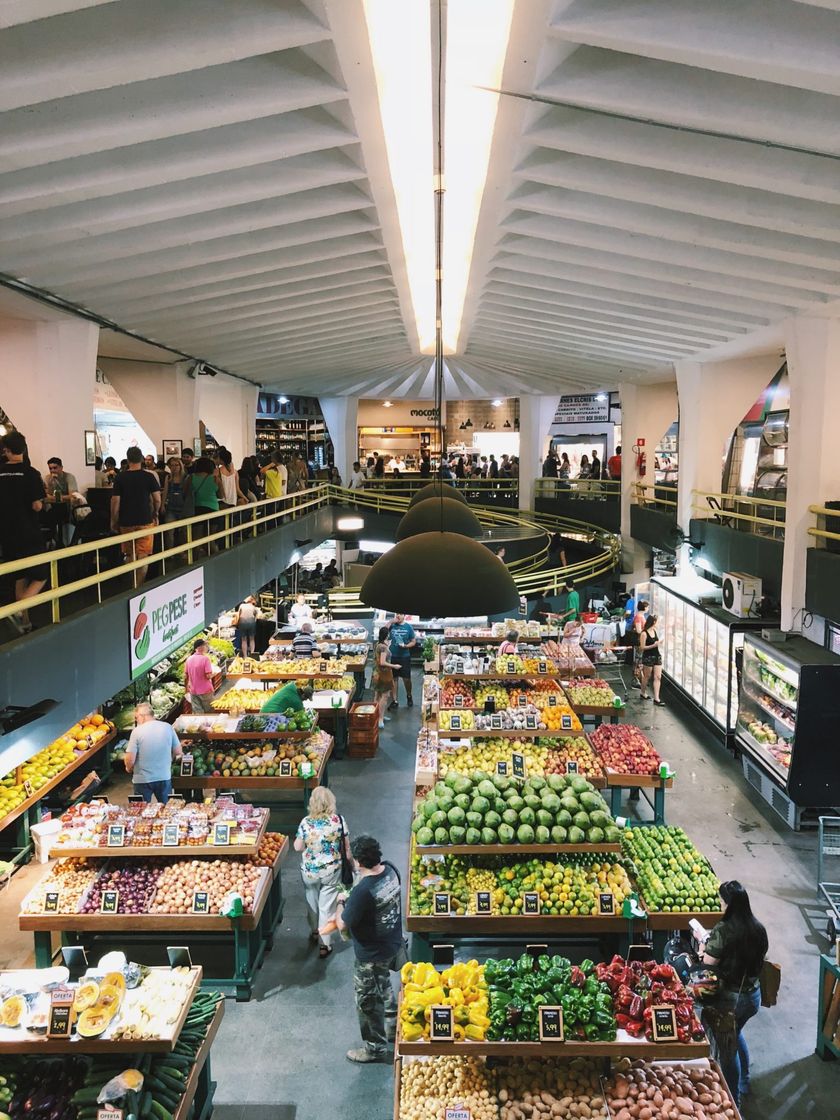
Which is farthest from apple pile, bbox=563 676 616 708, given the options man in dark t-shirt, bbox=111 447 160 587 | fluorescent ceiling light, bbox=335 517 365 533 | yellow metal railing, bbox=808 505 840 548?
fluorescent ceiling light, bbox=335 517 365 533

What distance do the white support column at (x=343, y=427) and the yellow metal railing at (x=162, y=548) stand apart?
21.9 feet

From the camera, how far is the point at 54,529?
7.48 metres

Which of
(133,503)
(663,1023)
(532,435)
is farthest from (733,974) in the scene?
(532,435)

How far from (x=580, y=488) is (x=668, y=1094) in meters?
19.6

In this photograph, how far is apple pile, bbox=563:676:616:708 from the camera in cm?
1053

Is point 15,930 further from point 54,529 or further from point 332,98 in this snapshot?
point 332,98

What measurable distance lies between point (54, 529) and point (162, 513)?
96.1 inches

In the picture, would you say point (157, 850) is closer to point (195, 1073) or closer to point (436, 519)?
point (195, 1073)

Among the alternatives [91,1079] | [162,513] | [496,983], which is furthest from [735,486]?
[91,1079]

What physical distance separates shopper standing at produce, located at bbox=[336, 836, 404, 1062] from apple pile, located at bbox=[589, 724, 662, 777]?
11.9 feet

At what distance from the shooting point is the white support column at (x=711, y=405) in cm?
1355

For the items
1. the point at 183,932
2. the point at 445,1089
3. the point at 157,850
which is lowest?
the point at 183,932

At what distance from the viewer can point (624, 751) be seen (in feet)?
28.3

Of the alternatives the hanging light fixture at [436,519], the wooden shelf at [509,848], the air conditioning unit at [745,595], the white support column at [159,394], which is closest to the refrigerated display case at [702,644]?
the air conditioning unit at [745,595]
